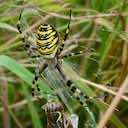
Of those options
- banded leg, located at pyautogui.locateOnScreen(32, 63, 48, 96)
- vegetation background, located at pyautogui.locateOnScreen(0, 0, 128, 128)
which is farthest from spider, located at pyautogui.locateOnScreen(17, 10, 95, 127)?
vegetation background, located at pyautogui.locateOnScreen(0, 0, 128, 128)

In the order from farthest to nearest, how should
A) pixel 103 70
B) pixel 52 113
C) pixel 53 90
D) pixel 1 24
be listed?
pixel 103 70
pixel 1 24
pixel 53 90
pixel 52 113

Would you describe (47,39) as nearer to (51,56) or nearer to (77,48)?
(51,56)

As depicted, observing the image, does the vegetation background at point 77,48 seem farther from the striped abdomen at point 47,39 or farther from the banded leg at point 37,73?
the striped abdomen at point 47,39

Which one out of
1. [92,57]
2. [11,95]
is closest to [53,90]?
[92,57]

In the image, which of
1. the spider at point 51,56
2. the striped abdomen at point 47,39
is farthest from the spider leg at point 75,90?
the striped abdomen at point 47,39

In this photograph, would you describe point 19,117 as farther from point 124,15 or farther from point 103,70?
point 124,15

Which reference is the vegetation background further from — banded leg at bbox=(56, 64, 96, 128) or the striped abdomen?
the striped abdomen
